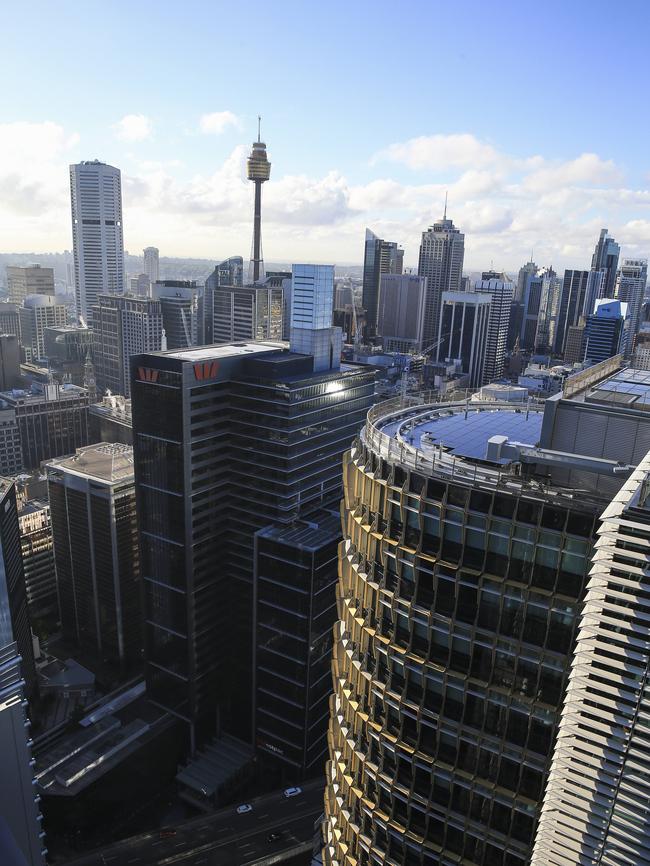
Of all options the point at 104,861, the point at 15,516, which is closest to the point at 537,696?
the point at 104,861

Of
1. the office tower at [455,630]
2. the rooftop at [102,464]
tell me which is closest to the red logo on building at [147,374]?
the rooftop at [102,464]

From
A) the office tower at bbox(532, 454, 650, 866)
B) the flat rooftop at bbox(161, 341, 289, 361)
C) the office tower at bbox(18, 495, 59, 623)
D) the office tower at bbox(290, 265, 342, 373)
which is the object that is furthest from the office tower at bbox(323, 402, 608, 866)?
the office tower at bbox(18, 495, 59, 623)

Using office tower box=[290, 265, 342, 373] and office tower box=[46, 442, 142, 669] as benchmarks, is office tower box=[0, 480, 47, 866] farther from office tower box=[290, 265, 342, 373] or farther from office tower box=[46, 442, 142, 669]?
office tower box=[46, 442, 142, 669]

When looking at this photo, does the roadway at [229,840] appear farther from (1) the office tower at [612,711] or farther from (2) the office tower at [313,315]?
(1) the office tower at [612,711]

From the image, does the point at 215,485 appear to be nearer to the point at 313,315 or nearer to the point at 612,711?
the point at 313,315

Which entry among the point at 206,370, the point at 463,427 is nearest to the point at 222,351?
the point at 206,370

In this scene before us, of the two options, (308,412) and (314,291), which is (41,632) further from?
(314,291)
